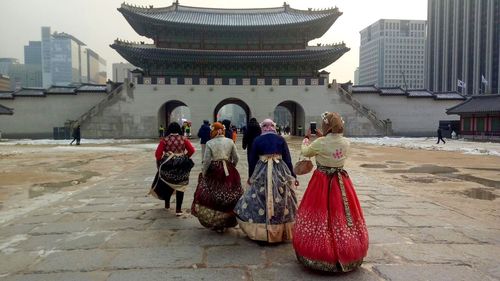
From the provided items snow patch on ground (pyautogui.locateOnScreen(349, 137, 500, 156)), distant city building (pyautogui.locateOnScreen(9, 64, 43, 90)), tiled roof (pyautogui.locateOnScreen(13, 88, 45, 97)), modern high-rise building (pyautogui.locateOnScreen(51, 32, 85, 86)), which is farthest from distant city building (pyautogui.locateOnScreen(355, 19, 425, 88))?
distant city building (pyautogui.locateOnScreen(9, 64, 43, 90))

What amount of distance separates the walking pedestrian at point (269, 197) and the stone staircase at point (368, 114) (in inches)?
1133

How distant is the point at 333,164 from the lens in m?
3.80

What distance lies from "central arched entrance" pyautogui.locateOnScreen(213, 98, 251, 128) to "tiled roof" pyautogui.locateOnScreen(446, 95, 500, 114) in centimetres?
1752

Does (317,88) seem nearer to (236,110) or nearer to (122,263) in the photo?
(122,263)

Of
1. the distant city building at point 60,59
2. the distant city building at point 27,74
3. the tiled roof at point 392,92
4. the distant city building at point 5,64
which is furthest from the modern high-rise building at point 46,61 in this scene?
the tiled roof at point 392,92

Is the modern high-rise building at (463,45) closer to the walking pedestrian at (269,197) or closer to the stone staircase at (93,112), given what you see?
the stone staircase at (93,112)

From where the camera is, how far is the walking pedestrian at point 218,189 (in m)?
4.98

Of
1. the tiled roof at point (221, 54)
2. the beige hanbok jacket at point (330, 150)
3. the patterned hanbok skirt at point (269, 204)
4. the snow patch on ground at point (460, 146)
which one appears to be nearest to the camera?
the beige hanbok jacket at point (330, 150)

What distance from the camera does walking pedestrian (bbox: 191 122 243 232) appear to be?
4.98m

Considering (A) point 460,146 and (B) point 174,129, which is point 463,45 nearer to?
(A) point 460,146

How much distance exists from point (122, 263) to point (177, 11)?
34202 millimetres

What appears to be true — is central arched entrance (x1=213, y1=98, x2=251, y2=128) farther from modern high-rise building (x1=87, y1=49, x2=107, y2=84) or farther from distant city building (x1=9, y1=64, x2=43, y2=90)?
distant city building (x1=9, y1=64, x2=43, y2=90)

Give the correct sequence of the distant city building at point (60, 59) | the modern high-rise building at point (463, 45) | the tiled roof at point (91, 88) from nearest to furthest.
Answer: the tiled roof at point (91, 88)
the modern high-rise building at point (463, 45)
the distant city building at point (60, 59)

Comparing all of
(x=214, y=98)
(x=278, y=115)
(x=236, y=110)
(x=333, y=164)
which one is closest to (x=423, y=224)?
(x=333, y=164)
